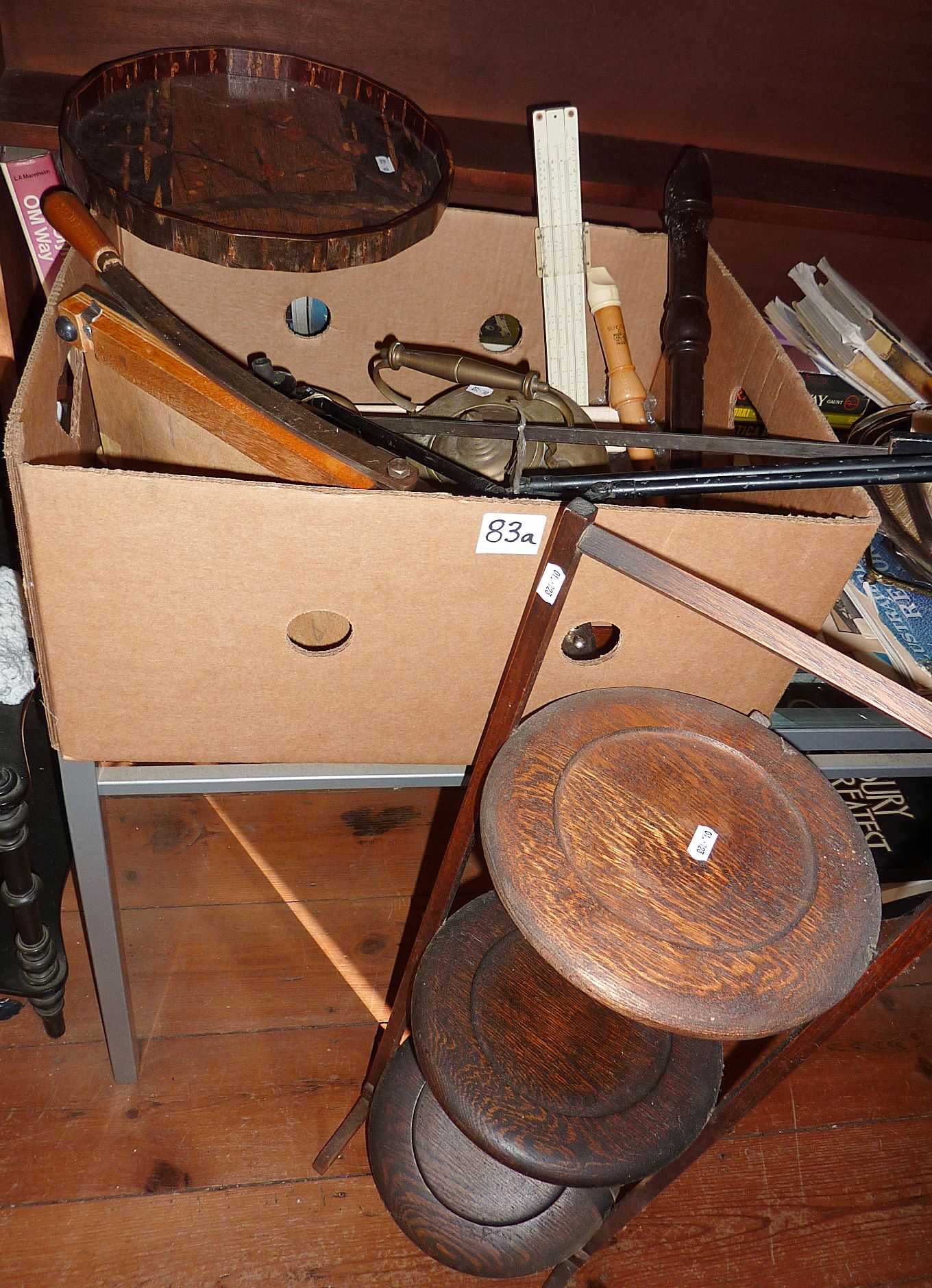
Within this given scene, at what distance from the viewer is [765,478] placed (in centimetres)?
64

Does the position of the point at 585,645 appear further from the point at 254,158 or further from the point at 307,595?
the point at 254,158

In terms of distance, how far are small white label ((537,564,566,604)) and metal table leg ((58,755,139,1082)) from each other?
421mm

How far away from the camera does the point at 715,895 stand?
626 millimetres

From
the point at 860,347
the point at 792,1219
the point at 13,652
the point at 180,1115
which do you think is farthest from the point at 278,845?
the point at 860,347

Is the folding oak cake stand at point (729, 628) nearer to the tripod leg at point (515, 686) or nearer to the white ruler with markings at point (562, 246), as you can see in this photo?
the tripod leg at point (515, 686)

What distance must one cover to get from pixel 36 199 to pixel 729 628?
3.23 ft

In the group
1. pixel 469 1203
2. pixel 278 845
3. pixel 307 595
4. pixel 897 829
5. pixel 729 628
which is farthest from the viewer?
pixel 278 845

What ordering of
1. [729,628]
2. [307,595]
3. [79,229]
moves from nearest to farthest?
[729,628]
[307,595]
[79,229]

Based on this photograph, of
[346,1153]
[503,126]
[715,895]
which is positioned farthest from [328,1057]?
[503,126]

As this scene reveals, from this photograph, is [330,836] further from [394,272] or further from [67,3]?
[67,3]

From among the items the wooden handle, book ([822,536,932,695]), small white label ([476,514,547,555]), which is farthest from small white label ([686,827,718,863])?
the wooden handle

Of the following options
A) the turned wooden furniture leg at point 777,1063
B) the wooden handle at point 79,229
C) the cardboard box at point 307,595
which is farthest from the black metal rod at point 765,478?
the wooden handle at point 79,229

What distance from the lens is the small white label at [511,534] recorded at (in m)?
0.63

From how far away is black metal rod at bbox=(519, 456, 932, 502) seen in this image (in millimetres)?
639
